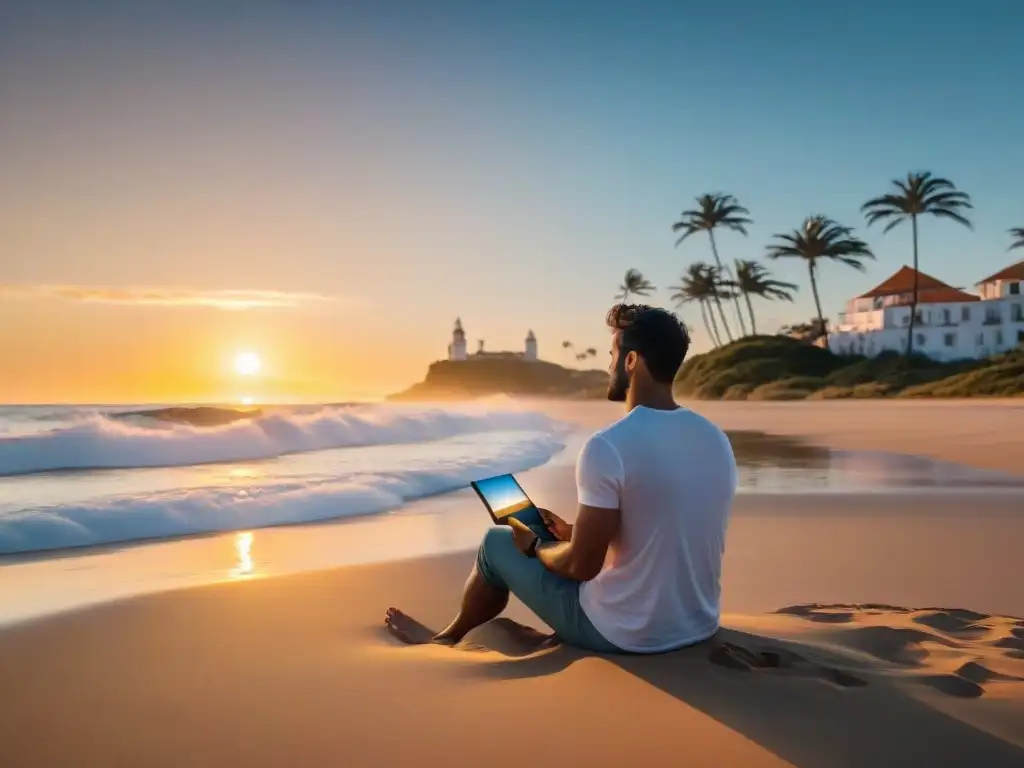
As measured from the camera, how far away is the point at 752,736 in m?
2.69

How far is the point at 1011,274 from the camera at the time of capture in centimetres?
6125

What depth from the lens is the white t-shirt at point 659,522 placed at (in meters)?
2.94

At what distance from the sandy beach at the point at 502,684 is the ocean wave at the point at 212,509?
271 cm

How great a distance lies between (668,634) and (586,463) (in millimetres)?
787

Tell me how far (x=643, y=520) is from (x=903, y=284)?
71.5 m

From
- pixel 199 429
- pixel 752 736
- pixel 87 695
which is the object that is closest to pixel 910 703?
pixel 752 736

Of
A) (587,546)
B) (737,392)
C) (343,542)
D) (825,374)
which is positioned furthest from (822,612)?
(825,374)

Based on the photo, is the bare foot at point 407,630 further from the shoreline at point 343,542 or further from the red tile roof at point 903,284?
the red tile roof at point 903,284

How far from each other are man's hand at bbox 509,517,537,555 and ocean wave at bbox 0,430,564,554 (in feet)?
16.5

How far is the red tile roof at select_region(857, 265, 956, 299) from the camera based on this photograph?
66.7 meters

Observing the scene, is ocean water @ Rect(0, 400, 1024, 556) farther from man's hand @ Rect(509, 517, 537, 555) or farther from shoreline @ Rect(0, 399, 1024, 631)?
man's hand @ Rect(509, 517, 537, 555)

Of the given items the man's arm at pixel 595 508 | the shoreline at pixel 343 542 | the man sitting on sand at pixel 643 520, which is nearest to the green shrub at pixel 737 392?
the shoreline at pixel 343 542

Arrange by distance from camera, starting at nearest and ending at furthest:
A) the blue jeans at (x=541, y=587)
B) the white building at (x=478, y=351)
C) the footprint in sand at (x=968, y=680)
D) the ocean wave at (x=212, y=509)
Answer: the footprint in sand at (x=968, y=680) < the blue jeans at (x=541, y=587) < the ocean wave at (x=212, y=509) < the white building at (x=478, y=351)

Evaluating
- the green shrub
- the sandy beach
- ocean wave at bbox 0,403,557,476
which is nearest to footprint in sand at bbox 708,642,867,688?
the sandy beach
